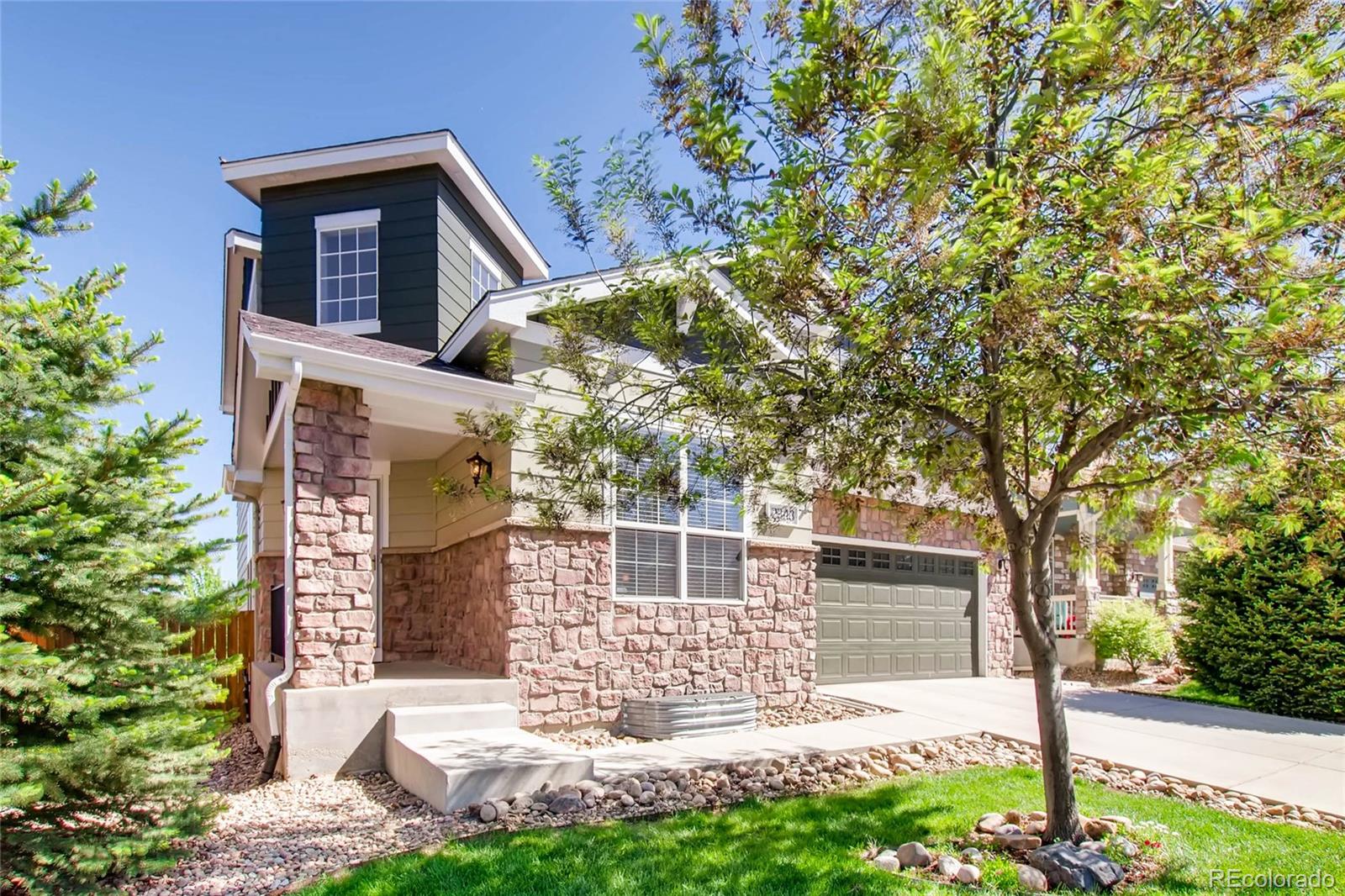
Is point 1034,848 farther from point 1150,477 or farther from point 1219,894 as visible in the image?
point 1150,477

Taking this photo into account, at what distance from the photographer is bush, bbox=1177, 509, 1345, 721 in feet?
31.9

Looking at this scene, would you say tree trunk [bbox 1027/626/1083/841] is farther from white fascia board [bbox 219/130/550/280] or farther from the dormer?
white fascia board [bbox 219/130/550/280]

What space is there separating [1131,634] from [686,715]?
9.22 m

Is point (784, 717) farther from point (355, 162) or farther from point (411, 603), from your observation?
point (355, 162)

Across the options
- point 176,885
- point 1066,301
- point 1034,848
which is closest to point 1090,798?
point 1034,848

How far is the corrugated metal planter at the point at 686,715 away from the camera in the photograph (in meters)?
7.83

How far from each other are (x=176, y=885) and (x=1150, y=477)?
238 inches

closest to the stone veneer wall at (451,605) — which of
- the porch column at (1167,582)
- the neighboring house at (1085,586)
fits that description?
the neighboring house at (1085,586)

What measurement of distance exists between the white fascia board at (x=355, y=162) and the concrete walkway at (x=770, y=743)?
787cm

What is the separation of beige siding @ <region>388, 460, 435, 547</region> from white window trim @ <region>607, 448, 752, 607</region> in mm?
2757

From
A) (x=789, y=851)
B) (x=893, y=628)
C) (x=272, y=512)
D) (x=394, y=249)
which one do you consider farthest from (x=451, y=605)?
(x=893, y=628)

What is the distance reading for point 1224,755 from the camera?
24.3 feet

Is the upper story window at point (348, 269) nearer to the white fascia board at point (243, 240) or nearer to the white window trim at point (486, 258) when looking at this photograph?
the white window trim at point (486, 258)

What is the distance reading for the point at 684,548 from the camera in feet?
29.7
